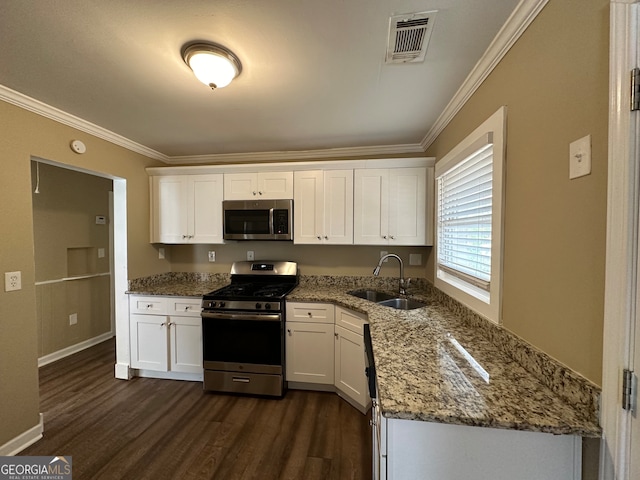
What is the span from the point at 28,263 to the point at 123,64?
1.57 m

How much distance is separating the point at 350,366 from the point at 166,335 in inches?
74.0

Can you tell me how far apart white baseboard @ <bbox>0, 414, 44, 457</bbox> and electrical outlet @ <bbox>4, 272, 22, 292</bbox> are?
1.01 metres

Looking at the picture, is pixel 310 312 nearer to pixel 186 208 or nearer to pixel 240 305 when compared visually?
pixel 240 305

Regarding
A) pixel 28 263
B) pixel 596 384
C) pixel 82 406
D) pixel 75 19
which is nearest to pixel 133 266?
pixel 28 263

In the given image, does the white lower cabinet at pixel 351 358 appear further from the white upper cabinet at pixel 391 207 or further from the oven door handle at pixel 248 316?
the white upper cabinet at pixel 391 207

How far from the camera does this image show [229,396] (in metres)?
2.41

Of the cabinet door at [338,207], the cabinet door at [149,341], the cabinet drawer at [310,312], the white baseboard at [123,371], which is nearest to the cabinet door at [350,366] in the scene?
the cabinet drawer at [310,312]

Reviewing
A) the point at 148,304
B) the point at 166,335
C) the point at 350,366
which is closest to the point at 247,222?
the point at 148,304

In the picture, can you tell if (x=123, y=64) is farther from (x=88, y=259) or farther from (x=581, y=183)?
(x=88, y=259)

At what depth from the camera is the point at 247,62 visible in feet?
4.66

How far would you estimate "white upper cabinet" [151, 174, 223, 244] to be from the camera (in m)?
2.86

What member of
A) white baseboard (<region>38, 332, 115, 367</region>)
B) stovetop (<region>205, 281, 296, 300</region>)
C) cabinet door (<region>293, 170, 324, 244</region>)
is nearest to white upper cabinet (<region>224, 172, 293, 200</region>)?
cabinet door (<region>293, 170, 324, 244</region>)

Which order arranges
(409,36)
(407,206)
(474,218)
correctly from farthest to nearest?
1. (407,206)
2. (474,218)
3. (409,36)

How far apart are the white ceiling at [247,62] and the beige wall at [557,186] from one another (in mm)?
316
